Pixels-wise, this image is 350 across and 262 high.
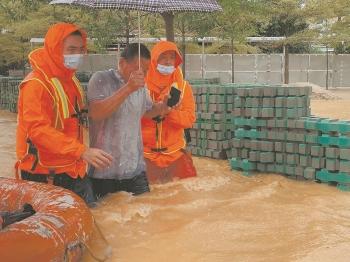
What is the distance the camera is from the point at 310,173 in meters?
6.71

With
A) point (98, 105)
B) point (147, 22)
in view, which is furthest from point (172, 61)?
point (147, 22)

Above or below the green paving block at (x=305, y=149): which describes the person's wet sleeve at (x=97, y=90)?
above

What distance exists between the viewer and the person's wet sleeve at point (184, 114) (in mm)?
A: 6090

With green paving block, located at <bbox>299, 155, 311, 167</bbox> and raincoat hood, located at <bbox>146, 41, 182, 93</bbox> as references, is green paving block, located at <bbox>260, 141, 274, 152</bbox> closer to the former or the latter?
green paving block, located at <bbox>299, 155, 311, 167</bbox>

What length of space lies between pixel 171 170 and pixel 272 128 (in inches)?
59.3

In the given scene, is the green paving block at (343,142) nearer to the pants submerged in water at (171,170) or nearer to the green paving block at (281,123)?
the green paving block at (281,123)

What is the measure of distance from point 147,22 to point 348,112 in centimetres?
643

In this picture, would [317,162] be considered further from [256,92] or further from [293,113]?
[256,92]

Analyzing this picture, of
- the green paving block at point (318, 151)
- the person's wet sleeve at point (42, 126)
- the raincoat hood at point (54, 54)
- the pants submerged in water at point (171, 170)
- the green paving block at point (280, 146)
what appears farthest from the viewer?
the green paving block at point (280, 146)

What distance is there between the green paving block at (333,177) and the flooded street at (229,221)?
10 cm

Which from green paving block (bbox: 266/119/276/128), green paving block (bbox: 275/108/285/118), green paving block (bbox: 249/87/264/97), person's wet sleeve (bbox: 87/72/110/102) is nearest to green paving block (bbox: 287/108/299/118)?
green paving block (bbox: 275/108/285/118)

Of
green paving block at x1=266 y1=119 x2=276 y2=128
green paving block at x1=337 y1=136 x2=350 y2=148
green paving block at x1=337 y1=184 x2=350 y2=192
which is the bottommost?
green paving block at x1=337 y1=184 x2=350 y2=192

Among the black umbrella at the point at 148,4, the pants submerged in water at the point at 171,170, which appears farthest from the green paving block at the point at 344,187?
the black umbrella at the point at 148,4

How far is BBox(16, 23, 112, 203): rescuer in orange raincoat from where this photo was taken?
14.5 ft
